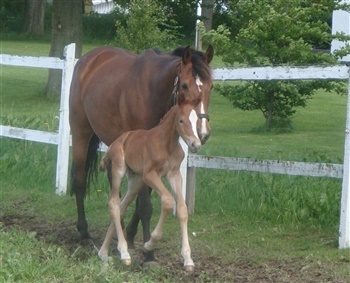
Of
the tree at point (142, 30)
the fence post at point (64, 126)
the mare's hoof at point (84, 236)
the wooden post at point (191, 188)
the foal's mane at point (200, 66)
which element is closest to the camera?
the foal's mane at point (200, 66)

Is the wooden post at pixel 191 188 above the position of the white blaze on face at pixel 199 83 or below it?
below

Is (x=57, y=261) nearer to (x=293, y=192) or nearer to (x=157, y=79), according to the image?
(x=157, y=79)

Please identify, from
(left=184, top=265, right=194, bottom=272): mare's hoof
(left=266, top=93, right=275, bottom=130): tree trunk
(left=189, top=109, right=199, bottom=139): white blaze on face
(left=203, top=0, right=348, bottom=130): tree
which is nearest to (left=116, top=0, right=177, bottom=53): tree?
(left=203, top=0, right=348, bottom=130): tree

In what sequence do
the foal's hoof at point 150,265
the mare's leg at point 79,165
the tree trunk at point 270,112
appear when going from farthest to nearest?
1. the tree trunk at point 270,112
2. the mare's leg at point 79,165
3. the foal's hoof at point 150,265

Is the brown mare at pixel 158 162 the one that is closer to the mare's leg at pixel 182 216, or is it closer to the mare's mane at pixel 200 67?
the mare's leg at pixel 182 216

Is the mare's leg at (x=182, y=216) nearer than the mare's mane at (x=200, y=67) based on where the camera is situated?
Yes

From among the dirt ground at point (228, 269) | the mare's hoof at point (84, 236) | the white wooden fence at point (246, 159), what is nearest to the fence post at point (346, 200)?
the white wooden fence at point (246, 159)

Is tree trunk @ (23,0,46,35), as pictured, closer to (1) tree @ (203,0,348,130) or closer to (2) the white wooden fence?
(1) tree @ (203,0,348,130)

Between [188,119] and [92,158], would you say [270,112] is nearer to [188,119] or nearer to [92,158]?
[92,158]

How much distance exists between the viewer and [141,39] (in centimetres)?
1739

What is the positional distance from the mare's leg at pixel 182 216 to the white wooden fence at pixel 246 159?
5.06 ft

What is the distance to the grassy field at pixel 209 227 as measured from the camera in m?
6.35

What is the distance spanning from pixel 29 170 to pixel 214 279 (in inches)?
203

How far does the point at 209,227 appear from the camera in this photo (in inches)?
326
